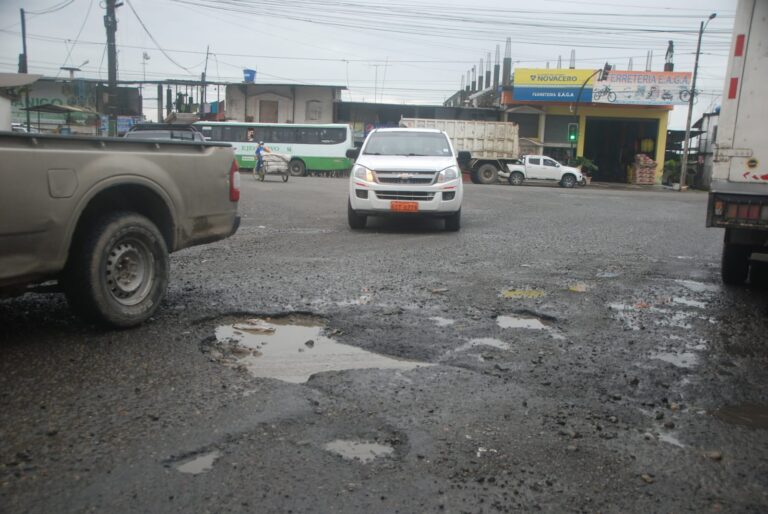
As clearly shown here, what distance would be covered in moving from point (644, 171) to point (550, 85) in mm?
8136

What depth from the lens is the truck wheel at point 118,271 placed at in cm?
424

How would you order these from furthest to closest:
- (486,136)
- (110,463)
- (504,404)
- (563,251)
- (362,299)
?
(486,136) < (563,251) < (362,299) < (504,404) < (110,463)

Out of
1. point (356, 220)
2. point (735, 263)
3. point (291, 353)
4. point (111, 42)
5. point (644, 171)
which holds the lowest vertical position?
point (291, 353)

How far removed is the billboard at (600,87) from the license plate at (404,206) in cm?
3462

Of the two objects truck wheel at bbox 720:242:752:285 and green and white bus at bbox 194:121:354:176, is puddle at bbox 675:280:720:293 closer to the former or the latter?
truck wheel at bbox 720:242:752:285

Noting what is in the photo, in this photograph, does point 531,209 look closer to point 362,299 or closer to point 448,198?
point 448,198

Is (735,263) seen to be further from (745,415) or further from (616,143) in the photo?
(616,143)

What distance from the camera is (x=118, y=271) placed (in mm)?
4559

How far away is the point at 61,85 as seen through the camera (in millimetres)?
42781

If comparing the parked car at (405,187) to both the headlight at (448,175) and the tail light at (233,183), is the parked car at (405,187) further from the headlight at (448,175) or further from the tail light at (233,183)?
the tail light at (233,183)

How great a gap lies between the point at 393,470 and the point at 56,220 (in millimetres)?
2581

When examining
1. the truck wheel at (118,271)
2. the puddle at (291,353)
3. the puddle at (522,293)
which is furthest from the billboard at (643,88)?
the truck wheel at (118,271)

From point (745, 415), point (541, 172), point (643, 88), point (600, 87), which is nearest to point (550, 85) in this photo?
point (600, 87)

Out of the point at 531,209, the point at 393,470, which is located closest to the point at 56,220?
the point at 393,470
